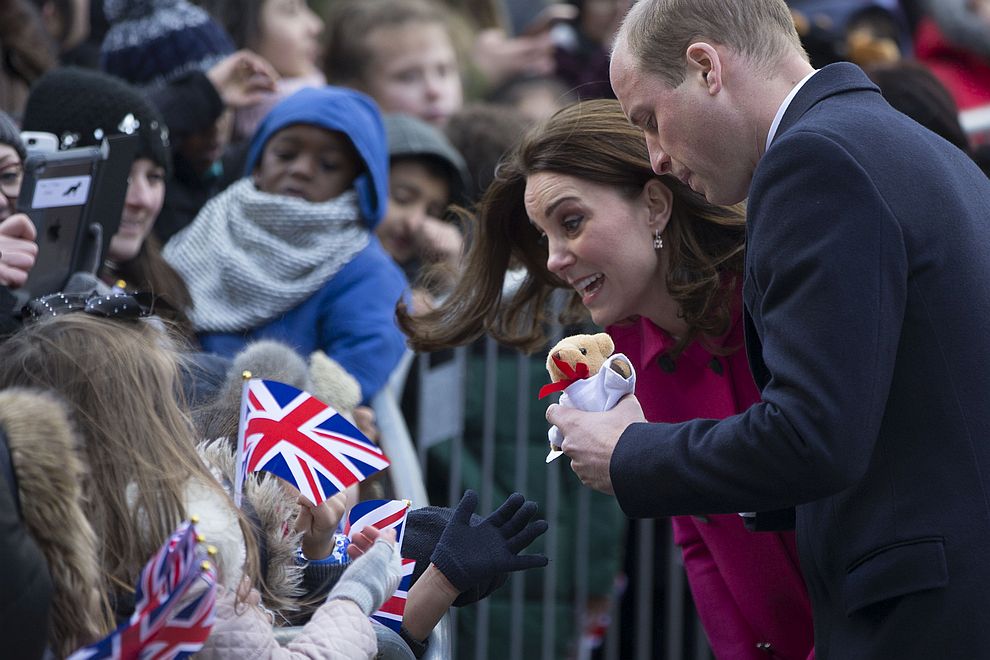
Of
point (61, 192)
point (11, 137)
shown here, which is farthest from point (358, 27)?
point (61, 192)

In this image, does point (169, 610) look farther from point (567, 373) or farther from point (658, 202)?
point (658, 202)

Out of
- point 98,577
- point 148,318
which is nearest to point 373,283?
point 148,318

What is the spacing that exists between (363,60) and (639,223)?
3.12m

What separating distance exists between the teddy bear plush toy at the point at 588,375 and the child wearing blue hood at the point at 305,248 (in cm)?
134

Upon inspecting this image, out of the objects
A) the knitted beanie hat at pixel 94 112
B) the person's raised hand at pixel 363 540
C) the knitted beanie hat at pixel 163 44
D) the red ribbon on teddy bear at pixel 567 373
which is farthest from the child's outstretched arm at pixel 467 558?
the knitted beanie hat at pixel 163 44

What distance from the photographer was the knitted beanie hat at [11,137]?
12.1 feet

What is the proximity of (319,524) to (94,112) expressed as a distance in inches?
68.8

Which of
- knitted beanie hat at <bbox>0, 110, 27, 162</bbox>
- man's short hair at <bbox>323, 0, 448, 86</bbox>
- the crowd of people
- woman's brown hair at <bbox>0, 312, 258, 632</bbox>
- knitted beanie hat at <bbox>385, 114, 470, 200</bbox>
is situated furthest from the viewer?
man's short hair at <bbox>323, 0, 448, 86</bbox>

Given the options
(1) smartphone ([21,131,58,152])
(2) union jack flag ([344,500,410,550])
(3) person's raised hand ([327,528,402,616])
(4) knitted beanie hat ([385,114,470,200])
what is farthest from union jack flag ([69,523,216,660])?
(4) knitted beanie hat ([385,114,470,200])

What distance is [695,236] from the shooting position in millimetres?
3197

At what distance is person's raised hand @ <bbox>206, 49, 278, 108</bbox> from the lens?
199 inches

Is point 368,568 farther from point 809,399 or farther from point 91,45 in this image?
point 91,45

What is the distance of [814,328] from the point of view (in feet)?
7.34

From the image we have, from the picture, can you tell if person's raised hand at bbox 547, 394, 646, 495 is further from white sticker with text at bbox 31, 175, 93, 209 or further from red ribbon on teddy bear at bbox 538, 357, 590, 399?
white sticker with text at bbox 31, 175, 93, 209
